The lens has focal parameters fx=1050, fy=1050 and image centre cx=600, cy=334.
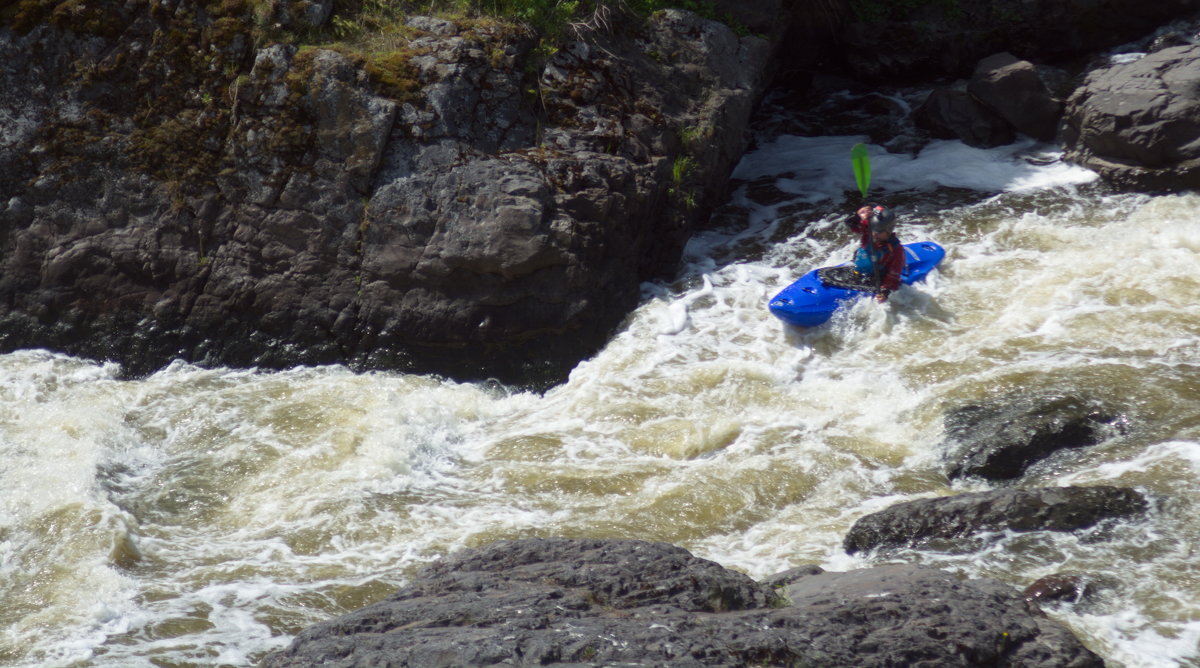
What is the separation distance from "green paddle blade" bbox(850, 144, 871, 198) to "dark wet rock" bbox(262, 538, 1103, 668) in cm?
563

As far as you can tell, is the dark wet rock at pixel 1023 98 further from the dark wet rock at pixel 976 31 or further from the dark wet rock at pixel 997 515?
the dark wet rock at pixel 997 515

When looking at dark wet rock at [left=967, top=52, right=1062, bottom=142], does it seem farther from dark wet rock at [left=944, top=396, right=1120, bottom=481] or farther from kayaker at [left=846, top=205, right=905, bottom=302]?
dark wet rock at [left=944, top=396, right=1120, bottom=481]

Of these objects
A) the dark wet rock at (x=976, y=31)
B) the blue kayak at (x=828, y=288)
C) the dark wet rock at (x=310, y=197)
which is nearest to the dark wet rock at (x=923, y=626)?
the blue kayak at (x=828, y=288)

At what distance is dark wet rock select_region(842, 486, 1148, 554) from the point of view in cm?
505

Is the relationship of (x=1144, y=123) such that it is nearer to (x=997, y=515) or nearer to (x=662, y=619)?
(x=997, y=515)

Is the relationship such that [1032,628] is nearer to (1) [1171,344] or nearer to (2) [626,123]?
(1) [1171,344]

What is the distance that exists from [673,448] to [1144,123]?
534 centimetres

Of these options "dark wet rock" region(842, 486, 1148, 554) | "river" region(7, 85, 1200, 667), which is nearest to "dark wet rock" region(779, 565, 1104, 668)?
"river" region(7, 85, 1200, 667)

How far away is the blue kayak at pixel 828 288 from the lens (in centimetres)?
762

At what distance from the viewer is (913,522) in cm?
512

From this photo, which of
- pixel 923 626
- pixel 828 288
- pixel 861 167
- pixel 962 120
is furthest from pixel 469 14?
pixel 923 626

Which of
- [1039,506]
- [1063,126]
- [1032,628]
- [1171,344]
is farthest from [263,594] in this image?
[1063,126]

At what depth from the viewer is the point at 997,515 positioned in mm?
5090

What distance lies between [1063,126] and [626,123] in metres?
4.22
